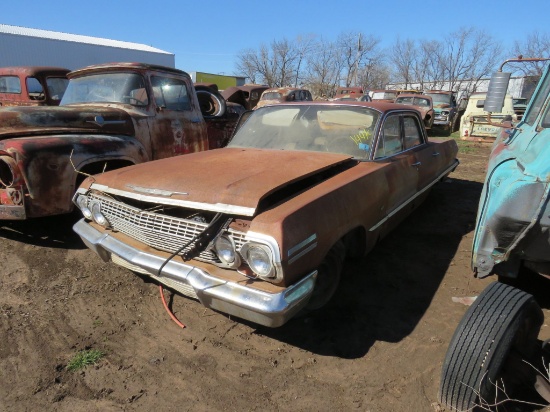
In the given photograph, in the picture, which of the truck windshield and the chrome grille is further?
the truck windshield

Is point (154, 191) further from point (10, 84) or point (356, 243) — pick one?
point (10, 84)

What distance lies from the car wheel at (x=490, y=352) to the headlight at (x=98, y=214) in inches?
98.7

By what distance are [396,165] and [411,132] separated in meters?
1.00

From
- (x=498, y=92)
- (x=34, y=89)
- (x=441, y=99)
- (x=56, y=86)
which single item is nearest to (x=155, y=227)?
(x=498, y=92)

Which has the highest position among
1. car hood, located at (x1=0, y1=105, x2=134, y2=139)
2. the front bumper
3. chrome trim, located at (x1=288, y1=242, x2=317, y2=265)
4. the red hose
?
car hood, located at (x1=0, y1=105, x2=134, y2=139)

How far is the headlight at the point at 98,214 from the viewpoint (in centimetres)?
290

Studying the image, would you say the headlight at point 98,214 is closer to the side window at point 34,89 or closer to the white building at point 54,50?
the side window at point 34,89

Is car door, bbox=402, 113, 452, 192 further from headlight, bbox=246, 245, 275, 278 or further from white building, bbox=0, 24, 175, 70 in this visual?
white building, bbox=0, 24, 175, 70

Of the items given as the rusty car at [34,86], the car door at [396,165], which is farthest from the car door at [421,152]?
the rusty car at [34,86]

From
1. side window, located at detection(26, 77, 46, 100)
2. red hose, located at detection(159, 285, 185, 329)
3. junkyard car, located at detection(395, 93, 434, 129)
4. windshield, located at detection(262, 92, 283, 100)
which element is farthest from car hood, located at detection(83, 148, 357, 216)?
junkyard car, located at detection(395, 93, 434, 129)

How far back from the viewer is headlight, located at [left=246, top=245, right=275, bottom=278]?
6.76ft

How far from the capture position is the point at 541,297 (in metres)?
3.04

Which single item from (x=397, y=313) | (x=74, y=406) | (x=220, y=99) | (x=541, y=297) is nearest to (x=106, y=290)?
(x=74, y=406)

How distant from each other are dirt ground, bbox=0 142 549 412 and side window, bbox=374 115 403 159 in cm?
107
